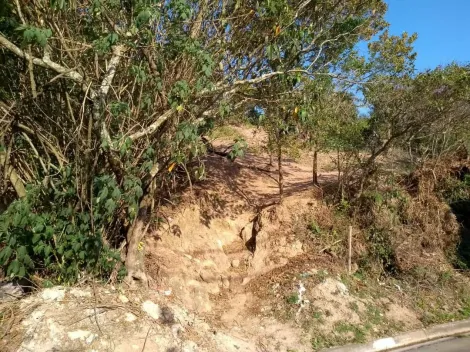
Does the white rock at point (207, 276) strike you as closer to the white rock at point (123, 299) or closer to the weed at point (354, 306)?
the white rock at point (123, 299)

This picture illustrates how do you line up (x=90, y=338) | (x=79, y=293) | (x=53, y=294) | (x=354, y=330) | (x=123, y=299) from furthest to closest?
(x=354, y=330) → (x=123, y=299) → (x=79, y=293) → (x=53, y=294) → (x=90, y=338)

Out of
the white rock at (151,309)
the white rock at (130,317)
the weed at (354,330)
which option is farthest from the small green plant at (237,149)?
the weed at (354,330)

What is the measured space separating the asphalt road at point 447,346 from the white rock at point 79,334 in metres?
4.40

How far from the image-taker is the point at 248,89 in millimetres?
6602

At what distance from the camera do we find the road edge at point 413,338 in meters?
5.95

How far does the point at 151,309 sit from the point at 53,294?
1200 millimetres

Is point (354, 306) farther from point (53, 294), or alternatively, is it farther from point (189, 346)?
point (53, 294)

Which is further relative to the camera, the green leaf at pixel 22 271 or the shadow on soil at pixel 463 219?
the shadow on soil at pixel 463 219

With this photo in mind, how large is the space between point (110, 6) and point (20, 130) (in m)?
2.11

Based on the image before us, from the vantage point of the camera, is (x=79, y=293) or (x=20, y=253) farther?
(x=79, y=293)

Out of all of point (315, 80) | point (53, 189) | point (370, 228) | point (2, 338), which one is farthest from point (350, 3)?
point (2, 338)

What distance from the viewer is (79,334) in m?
4.63

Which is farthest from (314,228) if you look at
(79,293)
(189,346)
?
(79,293)

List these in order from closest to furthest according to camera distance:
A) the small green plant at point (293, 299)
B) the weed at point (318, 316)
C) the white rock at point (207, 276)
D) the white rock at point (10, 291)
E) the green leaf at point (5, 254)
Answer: the green leaf at point (5, 254) → the white rock at point (10, 291) → the weed at point (318, 316) → the small green plant at point (293, 299) → the white rock at point (207, 276)
